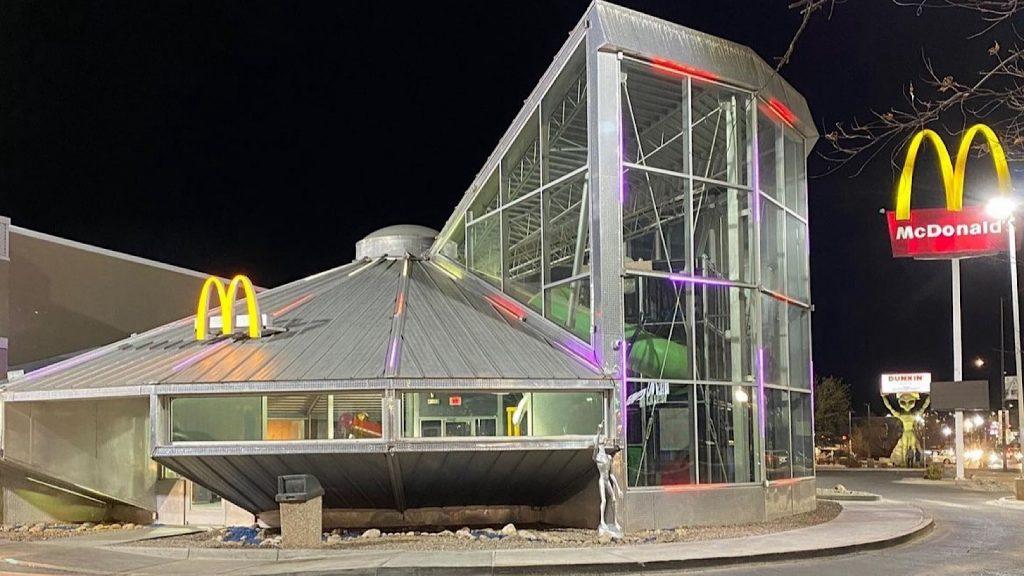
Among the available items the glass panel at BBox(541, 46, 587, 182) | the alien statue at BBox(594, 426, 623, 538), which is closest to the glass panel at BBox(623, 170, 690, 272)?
the glass panel at BBox(541, 46, 587, 182)

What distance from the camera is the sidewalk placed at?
48.3 feet

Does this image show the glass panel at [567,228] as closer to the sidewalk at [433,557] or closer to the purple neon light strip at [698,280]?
the purple neon light strip at [698,280]

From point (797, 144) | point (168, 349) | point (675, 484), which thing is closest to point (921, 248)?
point (797, 144)

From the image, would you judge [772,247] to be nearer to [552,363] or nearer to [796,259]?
[796,259]

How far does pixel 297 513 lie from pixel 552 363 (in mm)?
5703

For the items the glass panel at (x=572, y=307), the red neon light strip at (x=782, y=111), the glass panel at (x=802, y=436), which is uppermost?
the red neon light strip at (x=782, y=111)

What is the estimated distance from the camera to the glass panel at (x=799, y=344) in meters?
24.5

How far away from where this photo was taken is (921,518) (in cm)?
2173

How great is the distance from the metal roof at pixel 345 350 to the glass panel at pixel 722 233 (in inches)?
145

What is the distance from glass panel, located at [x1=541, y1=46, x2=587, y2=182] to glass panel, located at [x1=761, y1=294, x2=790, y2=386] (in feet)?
18.6

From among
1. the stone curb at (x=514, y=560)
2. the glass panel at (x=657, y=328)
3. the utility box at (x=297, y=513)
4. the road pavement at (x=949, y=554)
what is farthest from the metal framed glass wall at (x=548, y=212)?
the road pavement at (x=949, y=554)

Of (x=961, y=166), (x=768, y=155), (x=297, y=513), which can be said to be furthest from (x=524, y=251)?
(x=961, y=166)

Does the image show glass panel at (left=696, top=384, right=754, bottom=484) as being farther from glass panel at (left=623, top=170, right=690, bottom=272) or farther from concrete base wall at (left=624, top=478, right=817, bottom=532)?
glass panel at (left=623, top=170, right=690, bottom=272)

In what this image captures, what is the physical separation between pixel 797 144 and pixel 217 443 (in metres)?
17.4
